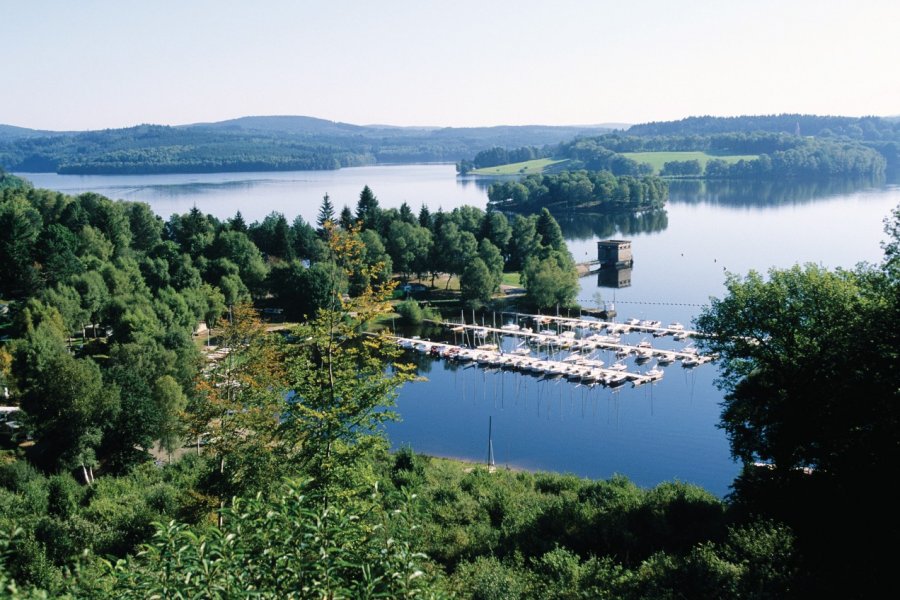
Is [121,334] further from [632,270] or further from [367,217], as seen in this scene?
[632,270]

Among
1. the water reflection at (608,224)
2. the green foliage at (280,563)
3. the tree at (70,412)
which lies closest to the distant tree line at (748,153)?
the water reflection at (608,224)

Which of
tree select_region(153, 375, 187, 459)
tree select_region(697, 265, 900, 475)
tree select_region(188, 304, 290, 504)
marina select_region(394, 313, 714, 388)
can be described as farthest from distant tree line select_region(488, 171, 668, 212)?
tree select_region(188, 304, 290, 504)

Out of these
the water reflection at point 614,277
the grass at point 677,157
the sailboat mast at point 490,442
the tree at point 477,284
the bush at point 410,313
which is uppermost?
the grass at point 677,157

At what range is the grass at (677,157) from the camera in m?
145

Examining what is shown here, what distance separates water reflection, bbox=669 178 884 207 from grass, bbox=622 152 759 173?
16.1 metres

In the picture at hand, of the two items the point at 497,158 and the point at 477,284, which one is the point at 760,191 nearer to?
the point at 497,158

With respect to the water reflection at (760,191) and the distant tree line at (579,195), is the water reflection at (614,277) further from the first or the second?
the water reflection at (760,191)

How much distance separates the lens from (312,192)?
12356 centimetres

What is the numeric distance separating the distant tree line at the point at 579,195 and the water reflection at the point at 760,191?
13.5 metres

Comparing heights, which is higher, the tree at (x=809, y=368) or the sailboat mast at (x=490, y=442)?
the tree at (x=809, y=368)

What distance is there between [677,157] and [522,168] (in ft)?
106

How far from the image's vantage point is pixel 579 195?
90750 mm

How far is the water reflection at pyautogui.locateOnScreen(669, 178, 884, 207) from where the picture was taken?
102 m

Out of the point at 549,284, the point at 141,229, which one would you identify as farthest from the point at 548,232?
the point at 141,229
